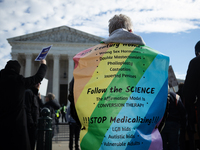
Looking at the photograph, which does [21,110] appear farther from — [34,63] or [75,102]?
[34,63]

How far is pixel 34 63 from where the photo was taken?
46.5 metres

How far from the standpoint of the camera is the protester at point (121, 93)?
190 centimetres

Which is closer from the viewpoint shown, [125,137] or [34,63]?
[125,137]

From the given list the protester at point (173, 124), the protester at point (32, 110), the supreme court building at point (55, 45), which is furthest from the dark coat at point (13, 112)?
the supreme court building at point (55, 45)

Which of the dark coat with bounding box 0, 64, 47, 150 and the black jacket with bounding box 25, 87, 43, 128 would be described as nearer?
the dark coat with bounding box 0, 64, 47, 150

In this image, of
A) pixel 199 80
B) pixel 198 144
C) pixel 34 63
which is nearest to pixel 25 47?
pixel 34 63

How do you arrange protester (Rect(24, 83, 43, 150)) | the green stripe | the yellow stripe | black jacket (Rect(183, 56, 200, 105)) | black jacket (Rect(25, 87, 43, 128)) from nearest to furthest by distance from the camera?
the green stripe
the yellow stripe
black jacket (Rect(183, 56, 200, 105))
protester (Rect(24, 83, 43, 150))
black jacket (Rect(25, 87, 43, 128))

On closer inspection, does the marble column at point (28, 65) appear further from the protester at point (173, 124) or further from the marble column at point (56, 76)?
the protester at point (173, 124)

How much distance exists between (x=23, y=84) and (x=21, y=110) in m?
0.46

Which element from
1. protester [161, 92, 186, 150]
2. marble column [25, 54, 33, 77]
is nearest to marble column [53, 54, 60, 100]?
marble column [25, 54, 33, 77]

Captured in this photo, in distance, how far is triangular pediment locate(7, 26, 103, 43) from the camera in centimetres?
4272

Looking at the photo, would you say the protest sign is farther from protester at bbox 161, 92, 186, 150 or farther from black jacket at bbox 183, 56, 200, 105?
protester at bbox 161, 92, 186, 150

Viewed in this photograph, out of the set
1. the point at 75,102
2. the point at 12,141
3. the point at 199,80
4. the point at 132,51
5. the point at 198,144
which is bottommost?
the point at 198,144

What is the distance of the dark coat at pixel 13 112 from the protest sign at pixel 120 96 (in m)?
1.93
